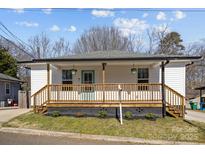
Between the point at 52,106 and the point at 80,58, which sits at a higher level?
the point at 80,58

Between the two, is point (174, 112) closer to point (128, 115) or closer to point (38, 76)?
point (128, 115)

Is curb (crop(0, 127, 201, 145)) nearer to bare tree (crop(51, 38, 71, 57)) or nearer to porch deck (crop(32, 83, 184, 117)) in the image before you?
porch deck (crop(32, 83, 184, 117))

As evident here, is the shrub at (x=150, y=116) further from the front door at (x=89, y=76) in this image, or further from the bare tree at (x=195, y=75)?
the bare tree at (x=195, y=75)

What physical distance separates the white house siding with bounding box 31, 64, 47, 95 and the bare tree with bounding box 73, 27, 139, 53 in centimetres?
2325

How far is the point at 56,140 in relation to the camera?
38.1 ft

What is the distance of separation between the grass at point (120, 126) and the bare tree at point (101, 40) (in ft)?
98.2

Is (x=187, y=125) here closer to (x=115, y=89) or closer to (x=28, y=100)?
(x=115, y=89)

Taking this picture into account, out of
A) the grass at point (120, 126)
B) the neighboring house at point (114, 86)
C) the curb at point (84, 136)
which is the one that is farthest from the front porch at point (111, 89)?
the curb at point (84, 136)

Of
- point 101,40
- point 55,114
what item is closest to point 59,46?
point 101,40

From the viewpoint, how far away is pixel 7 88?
1246 inches

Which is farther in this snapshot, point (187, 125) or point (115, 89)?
point (115, 89)

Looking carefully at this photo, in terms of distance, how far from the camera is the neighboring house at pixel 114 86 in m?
17.3

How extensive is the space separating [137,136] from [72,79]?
9.22 metres
